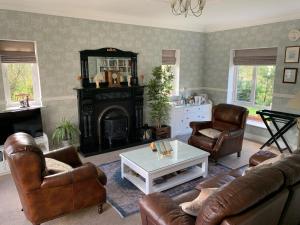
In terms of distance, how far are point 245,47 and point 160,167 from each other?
3882 millimetres

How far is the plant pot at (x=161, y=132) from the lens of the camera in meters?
5.36

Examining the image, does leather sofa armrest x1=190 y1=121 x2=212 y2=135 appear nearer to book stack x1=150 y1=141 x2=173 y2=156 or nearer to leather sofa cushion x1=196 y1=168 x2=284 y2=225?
book stack x1=150 y1=141 x2=173 y2=156

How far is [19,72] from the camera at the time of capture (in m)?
4.18

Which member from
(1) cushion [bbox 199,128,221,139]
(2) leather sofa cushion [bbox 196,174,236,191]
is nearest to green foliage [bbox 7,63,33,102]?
(1) cushion [bbox 199,128,221,139]

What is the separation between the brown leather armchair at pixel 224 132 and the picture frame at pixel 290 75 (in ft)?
4.01

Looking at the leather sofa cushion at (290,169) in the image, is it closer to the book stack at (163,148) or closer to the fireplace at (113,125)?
the book stack at (163,148)

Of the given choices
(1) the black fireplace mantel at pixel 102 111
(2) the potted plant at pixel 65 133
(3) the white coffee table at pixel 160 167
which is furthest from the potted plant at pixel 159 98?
(2) the potted plant at pixel 65 133

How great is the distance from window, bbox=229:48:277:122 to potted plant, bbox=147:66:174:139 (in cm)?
184

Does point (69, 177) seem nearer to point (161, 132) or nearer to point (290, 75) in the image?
point (161, 132)

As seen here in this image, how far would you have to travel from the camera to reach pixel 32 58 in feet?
13.7

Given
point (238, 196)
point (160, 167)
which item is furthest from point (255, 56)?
point (238, 196)

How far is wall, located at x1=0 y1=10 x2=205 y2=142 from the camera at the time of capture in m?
3.98

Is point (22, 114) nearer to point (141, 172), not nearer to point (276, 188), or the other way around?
point (141, 172)

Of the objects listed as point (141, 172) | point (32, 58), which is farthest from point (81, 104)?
point (141, 172)
